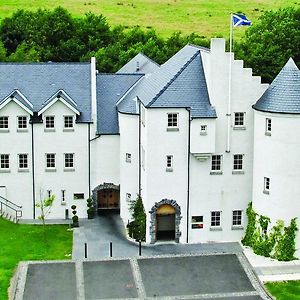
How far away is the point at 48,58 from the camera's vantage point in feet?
391

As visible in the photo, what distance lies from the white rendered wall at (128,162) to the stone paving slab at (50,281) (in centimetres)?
1147

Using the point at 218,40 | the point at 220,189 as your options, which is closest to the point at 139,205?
the point at 220,189

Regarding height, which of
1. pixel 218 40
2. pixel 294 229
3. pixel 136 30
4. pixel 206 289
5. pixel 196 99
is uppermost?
pixel 136 30

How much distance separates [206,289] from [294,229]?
400 inches

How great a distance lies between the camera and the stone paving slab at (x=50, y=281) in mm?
51469

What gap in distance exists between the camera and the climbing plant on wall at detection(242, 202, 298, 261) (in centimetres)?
5800

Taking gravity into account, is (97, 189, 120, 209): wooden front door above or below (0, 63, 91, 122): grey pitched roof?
below

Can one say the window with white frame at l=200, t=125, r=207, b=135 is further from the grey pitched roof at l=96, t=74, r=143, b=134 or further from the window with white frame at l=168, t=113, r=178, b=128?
the grey pitched roof at l=96, t=74, r=143, b=134

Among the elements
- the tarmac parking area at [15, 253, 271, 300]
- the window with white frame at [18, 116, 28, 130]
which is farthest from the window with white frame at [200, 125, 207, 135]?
the window with white frame at [18, 116, 28, 130]

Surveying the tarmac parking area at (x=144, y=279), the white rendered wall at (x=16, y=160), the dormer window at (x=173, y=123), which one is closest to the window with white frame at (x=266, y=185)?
the tarmac parking area at (x=144, y=279)

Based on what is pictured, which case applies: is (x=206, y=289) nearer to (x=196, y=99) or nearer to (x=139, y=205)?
(x=139, y=205)

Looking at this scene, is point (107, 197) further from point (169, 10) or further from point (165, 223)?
point (169, 10)

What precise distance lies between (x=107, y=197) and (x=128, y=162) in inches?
231

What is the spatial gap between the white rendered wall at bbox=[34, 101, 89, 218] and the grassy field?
73.3 m
